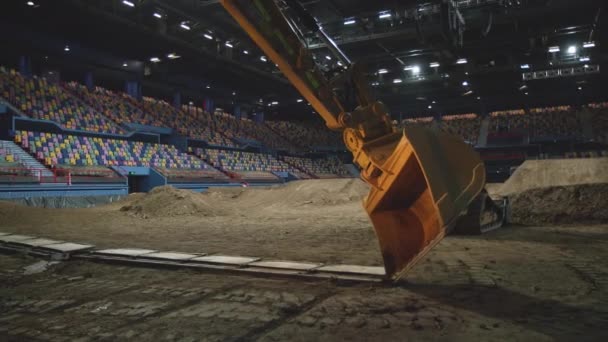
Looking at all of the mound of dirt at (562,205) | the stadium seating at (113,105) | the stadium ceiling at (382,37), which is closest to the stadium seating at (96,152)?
the stadium seating at (113,105)

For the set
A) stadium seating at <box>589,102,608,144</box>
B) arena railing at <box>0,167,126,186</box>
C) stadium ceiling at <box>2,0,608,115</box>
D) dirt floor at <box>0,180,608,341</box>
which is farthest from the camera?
stadium seating at <box>589,102,608,144</box>

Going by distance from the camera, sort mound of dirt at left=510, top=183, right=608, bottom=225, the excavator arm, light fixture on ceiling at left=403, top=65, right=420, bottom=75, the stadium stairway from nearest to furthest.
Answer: the excavator arm
mound of dirt at left=510, top=183, right=608, bottom=225
the stadium stairway
light fixture on ceiling at left=403, top=65, right=420, bottom=75

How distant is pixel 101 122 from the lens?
25.2 metres

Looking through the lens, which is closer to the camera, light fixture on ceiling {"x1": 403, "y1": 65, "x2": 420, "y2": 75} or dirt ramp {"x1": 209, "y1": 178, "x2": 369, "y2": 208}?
dirt ramp {"x1": 209, "y1": 178, "x2": 369, "y2": 208}

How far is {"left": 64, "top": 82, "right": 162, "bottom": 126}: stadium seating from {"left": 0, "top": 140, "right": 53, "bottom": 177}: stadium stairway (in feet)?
28.2

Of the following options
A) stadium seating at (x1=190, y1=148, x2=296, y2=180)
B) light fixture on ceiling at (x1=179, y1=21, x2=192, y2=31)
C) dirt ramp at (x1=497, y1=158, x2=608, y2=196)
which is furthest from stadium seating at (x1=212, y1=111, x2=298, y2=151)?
dirt ramp at (x1=497, y1=158, x2=608, y2=196)

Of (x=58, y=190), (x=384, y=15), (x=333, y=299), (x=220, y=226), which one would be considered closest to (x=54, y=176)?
(x=58, y=190)

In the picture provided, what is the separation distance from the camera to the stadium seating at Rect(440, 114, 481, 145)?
41.6 metres

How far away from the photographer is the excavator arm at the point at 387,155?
10.3 feet

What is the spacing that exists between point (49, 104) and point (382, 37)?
21177mm

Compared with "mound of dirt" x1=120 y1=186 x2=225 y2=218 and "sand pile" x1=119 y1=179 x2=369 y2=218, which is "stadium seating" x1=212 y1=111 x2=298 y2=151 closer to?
"sand pile" x1=119 y1=179 x2=369 y2=218

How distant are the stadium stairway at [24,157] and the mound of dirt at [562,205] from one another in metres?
19.3

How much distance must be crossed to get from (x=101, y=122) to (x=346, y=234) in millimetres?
22162

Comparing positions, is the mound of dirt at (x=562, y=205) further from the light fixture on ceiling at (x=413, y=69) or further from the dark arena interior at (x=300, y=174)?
the light fixture on ceiling at (x=413, y=69)
